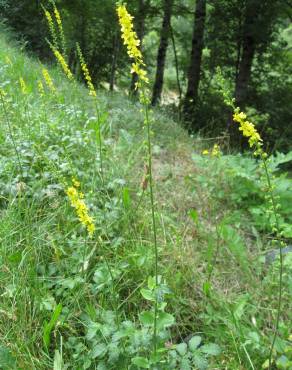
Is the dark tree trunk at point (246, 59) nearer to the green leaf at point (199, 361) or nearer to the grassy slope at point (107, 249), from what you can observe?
the grassy slope at point (107, 249)

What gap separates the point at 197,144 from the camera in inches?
230

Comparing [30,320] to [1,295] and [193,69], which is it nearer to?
[1,295]

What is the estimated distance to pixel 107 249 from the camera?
273cm

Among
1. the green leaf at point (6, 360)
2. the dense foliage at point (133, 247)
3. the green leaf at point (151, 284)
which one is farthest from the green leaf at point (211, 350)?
the green leaf at point (6, 360)

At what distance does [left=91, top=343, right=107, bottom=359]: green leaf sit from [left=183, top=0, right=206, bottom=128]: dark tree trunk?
840 cm

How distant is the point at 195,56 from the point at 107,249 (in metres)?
8.82

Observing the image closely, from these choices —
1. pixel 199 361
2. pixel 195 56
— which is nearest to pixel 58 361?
pixel 199 361

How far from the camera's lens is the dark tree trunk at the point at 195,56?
1009 centimetres

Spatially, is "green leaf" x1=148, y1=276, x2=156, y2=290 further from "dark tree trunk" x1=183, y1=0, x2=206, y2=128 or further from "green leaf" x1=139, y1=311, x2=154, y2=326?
→ "dark tree trunk" x1=183, y1=0, x2=206, y2=128

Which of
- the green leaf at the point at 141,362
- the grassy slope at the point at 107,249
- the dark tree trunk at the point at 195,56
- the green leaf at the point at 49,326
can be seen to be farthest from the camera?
the dark tree trunk at the point at 195,56

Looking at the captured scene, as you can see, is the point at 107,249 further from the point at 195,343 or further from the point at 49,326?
the point at 195,343

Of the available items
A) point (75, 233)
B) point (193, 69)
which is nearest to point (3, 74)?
point (75, 233)

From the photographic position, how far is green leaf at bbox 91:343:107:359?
198 centimetres

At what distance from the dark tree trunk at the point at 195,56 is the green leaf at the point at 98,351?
8399 mm
